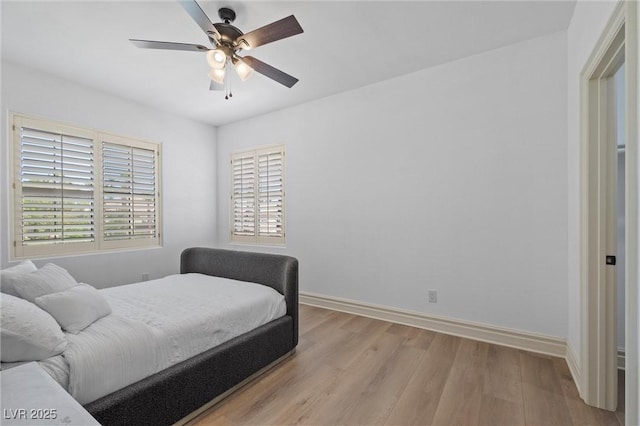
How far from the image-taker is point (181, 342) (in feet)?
5.47

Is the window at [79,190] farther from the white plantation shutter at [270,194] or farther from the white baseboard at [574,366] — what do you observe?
the white baseboard at [574,366]

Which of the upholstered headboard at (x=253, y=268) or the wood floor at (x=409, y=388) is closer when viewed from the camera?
the wood floor at (x=409, y=388)

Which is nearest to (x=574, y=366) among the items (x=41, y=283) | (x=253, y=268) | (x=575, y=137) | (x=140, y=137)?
(x=575, y=137)

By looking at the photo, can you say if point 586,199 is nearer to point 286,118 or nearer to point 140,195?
point 286,118

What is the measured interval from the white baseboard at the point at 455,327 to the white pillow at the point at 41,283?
103 inches

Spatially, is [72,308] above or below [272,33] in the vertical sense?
below

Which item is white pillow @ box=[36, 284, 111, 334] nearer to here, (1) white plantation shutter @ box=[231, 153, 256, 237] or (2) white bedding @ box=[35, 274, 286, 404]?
(2) white bedding @ box=[35, 274, 286, 404]

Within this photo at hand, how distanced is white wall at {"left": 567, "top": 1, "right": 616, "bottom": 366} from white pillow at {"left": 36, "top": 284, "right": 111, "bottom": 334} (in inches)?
122

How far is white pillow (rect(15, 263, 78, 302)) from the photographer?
159 centimetres

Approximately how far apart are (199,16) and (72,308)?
1.83 m

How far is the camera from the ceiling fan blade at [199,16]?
159 cm

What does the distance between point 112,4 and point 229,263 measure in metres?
2.27

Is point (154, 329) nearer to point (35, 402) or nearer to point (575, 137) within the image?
point (35, 402)

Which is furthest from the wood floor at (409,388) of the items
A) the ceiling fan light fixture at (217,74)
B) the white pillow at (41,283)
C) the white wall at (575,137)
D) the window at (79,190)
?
the window at (79,190)
